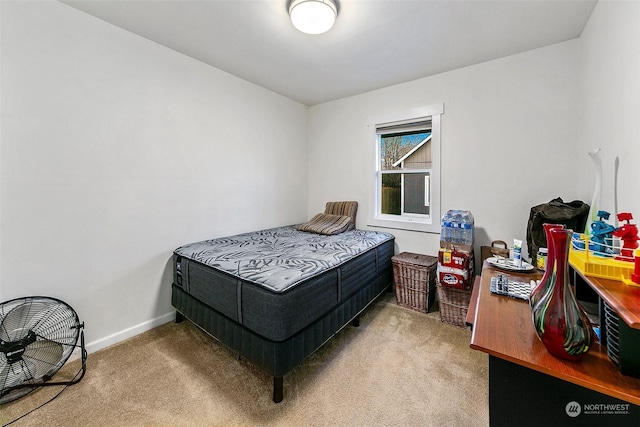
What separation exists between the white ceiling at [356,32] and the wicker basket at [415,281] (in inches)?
78.8

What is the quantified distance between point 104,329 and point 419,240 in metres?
3.09

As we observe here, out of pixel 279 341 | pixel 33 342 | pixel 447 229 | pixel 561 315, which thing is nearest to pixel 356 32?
pixel 447 229

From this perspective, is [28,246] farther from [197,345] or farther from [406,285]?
[406,285]

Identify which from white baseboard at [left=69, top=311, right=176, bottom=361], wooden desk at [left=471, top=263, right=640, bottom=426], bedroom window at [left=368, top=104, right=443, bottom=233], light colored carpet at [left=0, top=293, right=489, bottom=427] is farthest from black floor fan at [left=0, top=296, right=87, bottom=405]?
bedroom window at [left=368, top=104, right=443, bottom=233]

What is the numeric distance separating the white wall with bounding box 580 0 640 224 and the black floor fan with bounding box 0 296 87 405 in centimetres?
334

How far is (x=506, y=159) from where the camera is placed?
2.48 m

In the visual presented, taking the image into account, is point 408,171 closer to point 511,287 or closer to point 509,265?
point 509,265

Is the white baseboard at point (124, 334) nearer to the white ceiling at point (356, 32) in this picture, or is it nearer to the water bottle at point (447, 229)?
the white ceiling at point (356, 32)

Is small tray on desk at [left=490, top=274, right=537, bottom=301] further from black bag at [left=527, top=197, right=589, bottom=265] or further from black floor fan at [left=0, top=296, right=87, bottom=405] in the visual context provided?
black floor fan at [left=0, top=296, right=87, bottom=405]

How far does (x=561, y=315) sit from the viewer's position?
0.82 metres

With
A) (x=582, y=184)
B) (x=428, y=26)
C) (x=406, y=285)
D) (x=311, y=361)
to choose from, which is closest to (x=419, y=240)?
(x=406, y=285)

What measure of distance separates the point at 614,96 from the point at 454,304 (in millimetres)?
1784

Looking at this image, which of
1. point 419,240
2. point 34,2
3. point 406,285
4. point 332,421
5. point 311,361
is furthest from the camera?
point 419,240

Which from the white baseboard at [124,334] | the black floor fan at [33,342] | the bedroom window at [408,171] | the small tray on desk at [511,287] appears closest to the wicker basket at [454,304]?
the bedroom window at [408,171]
